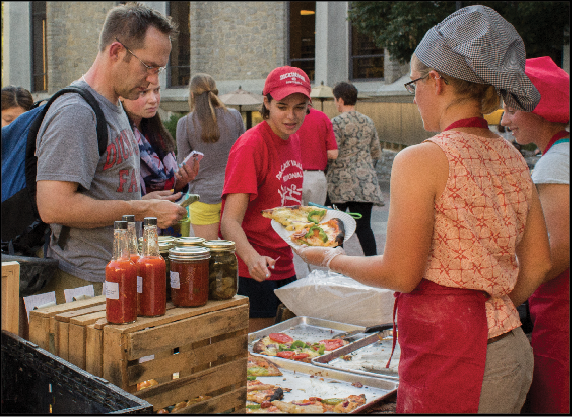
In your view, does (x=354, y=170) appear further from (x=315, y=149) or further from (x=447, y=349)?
(x=447, y=349)

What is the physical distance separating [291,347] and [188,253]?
4.21ft

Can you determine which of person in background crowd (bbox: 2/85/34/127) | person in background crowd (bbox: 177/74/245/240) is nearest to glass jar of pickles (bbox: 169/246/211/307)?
person in background crowd (bbox: 2/85/34/127)

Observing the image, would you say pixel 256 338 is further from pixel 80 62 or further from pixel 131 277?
pixel 80 62

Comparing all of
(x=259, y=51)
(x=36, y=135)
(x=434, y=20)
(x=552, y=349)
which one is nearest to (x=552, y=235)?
(x=552, y=349)

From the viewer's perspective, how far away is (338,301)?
11.5ft

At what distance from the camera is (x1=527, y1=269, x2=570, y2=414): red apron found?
2.18 metres

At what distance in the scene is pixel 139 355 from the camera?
1.81m

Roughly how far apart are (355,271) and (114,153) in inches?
46.4

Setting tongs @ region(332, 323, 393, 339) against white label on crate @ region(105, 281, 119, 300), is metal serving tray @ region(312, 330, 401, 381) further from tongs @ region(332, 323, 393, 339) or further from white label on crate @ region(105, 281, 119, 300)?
white label on crate @ region(105, 281, 119, 300)

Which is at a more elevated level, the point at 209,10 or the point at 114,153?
the point at 209,10

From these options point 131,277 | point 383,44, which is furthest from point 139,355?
point 383,44

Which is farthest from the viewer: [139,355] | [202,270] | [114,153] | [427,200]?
[114,153]

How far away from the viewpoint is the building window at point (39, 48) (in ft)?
71.6

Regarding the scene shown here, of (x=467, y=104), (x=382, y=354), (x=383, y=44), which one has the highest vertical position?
(x=383, y=44)
